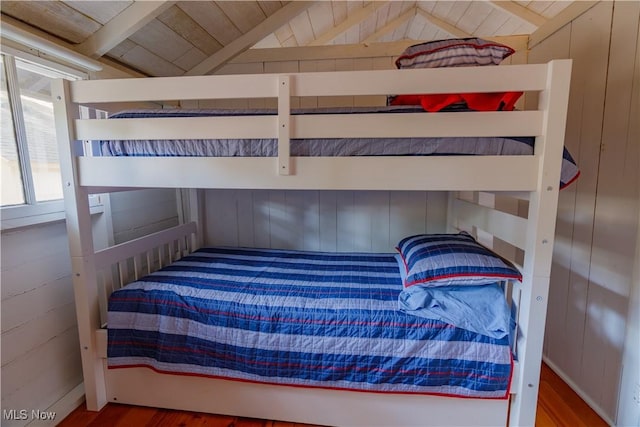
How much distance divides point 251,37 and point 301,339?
1979mm

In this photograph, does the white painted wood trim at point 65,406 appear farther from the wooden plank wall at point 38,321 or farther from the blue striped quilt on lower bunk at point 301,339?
the blue striped quilt on lower bunk at point 301,339

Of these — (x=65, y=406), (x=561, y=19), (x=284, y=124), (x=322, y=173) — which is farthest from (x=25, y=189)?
(x=561, y=19)

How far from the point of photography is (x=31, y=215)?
50.0 inches

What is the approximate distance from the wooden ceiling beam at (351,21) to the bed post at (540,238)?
1791 millimetres

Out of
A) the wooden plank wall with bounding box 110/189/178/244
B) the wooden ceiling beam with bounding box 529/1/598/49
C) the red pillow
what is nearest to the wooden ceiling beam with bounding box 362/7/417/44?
the wooden ceiling beam with bounding box 529/1/598/49

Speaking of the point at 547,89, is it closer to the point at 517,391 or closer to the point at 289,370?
the point at 517,391

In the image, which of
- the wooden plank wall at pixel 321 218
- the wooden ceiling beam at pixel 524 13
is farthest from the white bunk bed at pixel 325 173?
the wooden ceiling beam at pixel 524 13

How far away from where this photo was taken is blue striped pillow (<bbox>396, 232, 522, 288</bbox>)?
1164 mm

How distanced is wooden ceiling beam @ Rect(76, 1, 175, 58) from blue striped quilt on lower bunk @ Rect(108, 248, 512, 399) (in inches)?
47.5

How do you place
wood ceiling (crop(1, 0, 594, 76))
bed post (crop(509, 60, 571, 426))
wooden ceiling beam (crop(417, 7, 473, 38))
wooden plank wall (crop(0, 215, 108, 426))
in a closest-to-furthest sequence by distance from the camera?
1. bed post (crop(509, 60, 571, 426))
2. wooden plank wall (crop(0, 215, 108, 426))
3. wood ceiling (crop(1, 0, 594, 76))
4. wooden ceiling beam (crop(417, 7, 473, 38))

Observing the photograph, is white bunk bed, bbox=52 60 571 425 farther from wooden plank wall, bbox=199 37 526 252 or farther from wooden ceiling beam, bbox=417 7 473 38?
wooden ceiling beam, bbox=417 7 473 38

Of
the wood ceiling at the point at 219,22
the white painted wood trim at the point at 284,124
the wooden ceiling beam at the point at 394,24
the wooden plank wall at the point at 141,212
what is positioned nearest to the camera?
the white painted wood trim at the point at 284,124

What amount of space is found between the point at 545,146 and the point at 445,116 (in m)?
0.34

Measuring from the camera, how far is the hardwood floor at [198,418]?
4.33ft
